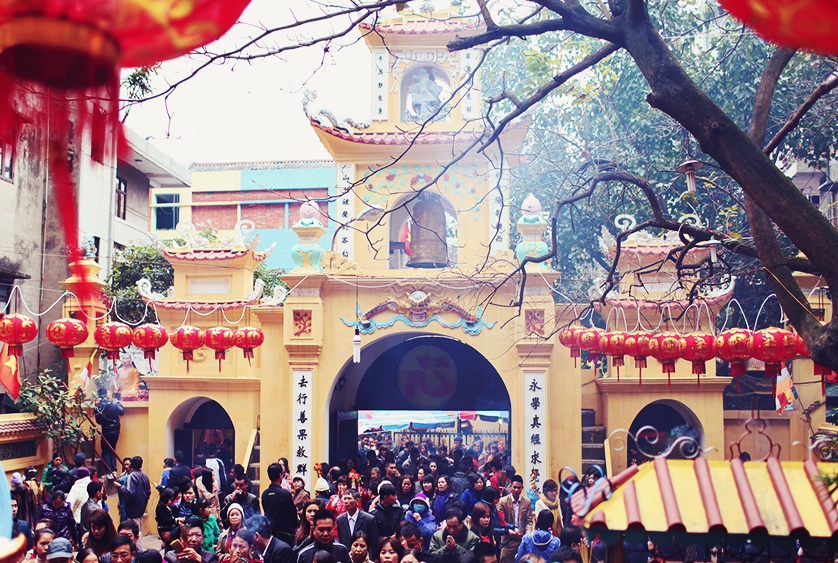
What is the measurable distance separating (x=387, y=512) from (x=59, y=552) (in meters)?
3.79

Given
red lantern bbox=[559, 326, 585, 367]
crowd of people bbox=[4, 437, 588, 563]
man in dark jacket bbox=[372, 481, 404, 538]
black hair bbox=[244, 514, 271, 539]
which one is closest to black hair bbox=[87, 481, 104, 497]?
crowd of people bbox=[4, 437, 588, 563]

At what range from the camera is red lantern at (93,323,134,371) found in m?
10.8

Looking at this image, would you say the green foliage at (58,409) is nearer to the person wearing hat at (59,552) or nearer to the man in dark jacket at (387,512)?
the man in dark jacket at (387,512)

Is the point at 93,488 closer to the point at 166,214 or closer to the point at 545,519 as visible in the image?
the point at 545,519

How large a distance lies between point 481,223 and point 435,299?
1.80 meters

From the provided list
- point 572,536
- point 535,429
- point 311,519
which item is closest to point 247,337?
point 535,429

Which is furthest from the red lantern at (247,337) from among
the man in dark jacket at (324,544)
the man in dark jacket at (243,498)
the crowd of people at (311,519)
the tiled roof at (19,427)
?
the man in dark jacket at (324,544)

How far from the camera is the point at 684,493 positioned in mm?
3406

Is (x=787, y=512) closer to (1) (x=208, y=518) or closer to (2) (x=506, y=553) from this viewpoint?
(2) (x=506, y=553)

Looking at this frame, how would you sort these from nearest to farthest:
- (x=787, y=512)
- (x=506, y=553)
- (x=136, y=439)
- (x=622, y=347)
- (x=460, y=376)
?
(x=787, y=512)
(x=506, y=553)
(x=622, y=347)
(x=136, y=439)
(x=460, y=376)

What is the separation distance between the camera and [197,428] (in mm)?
14445

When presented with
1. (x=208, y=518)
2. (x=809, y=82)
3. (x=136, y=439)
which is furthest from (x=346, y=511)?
(x=809, y=82)

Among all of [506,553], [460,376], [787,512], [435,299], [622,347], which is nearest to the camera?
[787,512]

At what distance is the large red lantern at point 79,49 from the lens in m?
1.46
